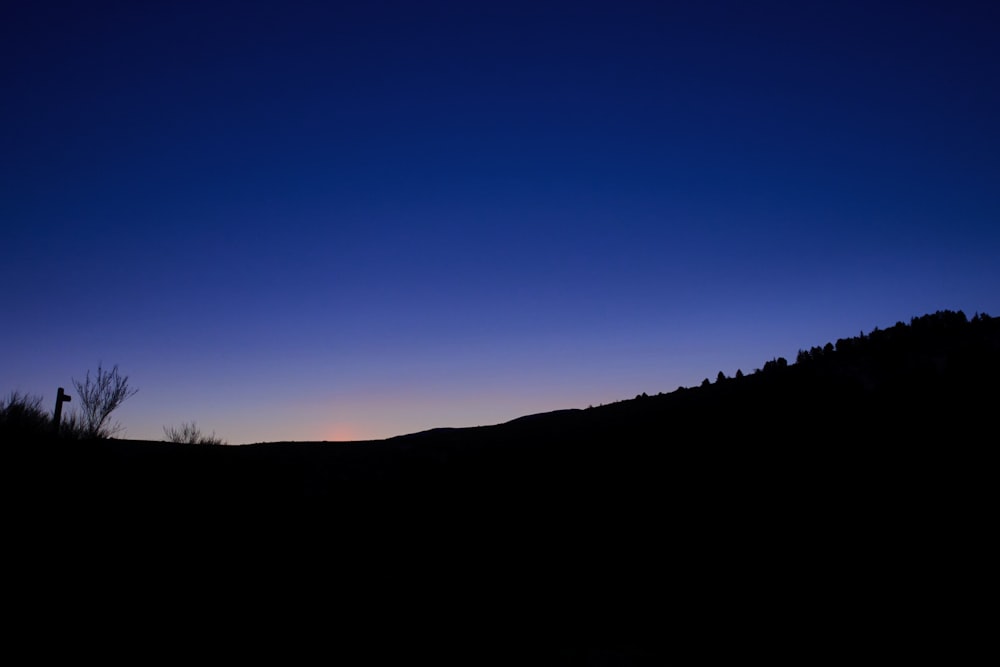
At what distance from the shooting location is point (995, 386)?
924 centimetres

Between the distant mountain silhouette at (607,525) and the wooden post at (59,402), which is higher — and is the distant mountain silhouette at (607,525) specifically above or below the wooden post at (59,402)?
below

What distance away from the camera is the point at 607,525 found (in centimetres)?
914

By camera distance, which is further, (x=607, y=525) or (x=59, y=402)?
(x=59, y=402)

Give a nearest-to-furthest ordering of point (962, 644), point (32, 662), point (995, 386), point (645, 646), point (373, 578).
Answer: point (32, 662), point (962, 644), point (645, 646), point (373, 578), point (995, 386)

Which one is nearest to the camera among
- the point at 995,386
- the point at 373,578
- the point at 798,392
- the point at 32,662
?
the point at 32,662

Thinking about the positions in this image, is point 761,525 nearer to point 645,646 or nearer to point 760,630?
point 760,630

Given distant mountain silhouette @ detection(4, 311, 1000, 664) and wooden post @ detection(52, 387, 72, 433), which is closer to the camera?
distant mountain silhouette @ detection(4, 311, 1000, 664)

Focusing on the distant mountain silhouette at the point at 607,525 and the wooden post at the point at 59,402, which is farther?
the wooden post at the point at 59,402

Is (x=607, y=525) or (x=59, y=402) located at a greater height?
(x=59, y=402)

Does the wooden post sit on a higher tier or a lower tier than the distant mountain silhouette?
higher

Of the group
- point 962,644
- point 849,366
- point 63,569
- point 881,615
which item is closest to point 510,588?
point 881,615

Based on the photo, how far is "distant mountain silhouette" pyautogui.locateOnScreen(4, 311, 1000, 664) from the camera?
6759 mm

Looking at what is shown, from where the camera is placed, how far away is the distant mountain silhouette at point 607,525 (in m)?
6.76

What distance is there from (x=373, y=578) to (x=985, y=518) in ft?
29.2
